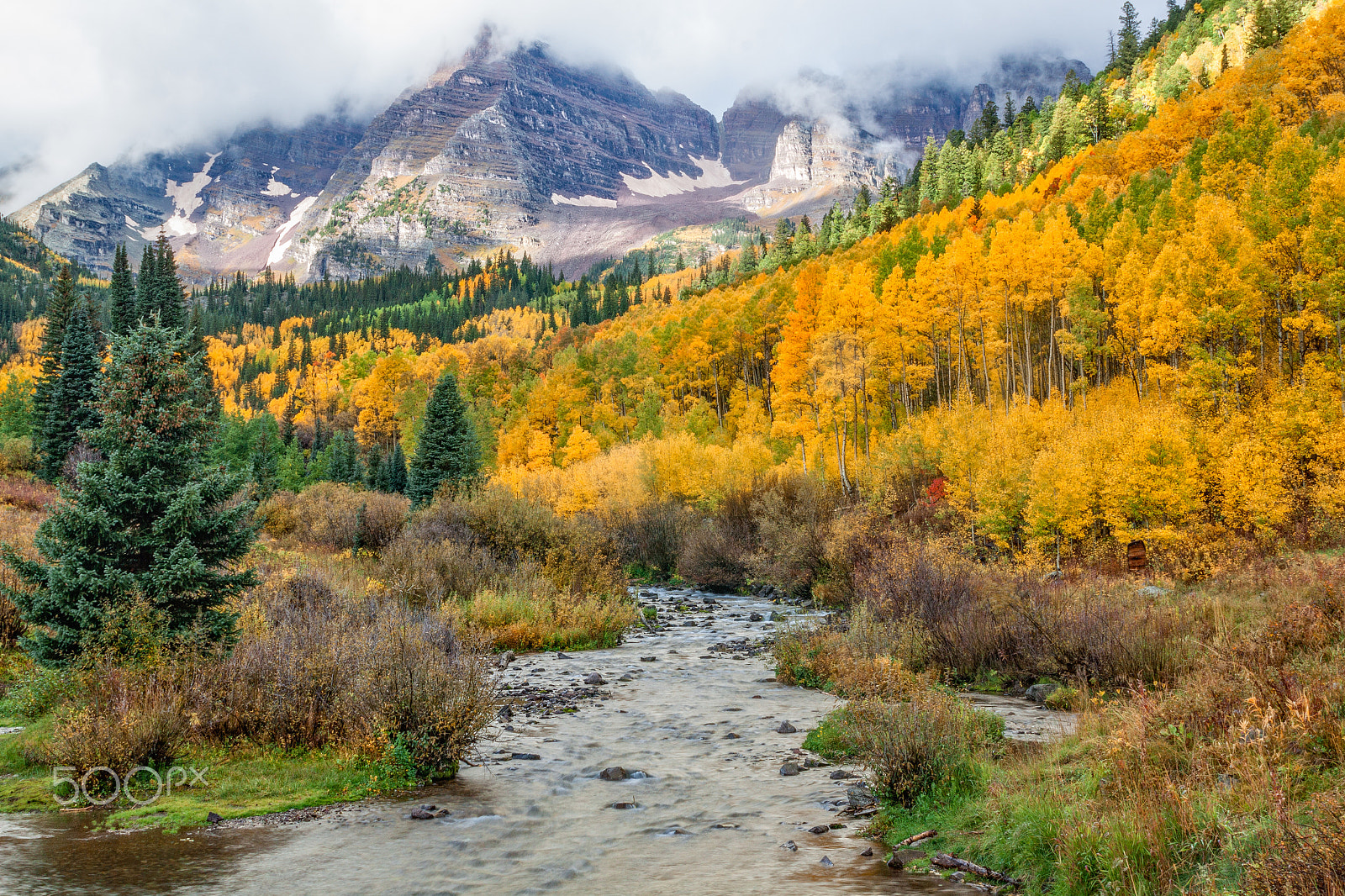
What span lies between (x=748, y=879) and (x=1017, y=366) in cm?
5400

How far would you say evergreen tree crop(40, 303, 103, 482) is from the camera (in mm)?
44281

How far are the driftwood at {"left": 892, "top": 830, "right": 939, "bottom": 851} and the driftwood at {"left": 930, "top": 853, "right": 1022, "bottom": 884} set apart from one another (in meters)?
0.32

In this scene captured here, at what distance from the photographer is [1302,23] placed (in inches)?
3007

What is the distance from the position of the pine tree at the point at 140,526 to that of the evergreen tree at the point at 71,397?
3682cm

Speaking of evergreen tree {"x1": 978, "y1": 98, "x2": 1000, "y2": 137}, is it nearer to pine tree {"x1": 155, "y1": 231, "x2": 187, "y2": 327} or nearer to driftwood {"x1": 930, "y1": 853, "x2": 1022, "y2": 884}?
pine tree {"x1": 155, "y1": 231, "x2": 187, "y2": 327}

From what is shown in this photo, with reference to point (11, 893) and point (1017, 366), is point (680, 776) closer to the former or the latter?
point (11, 893)

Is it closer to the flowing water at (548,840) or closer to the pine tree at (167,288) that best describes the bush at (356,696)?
the flowing water at (548,840)

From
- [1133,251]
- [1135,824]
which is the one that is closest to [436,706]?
[1135,824]

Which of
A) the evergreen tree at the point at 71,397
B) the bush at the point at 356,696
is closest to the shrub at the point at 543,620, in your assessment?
the bush at the point at 356,696

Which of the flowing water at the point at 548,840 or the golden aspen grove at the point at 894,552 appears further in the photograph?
the golden aspen grove at the point at 894,552

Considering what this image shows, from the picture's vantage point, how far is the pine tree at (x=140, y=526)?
36.9ft

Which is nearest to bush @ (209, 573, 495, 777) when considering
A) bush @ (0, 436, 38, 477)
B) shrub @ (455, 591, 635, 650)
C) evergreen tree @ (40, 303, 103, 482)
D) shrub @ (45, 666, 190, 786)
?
shrub @ (45, 666, 190, 786)

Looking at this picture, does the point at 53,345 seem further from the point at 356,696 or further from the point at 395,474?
the point at 356,696

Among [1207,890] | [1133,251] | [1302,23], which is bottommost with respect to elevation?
[1207,890]
